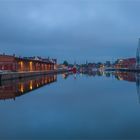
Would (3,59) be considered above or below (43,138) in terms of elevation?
above

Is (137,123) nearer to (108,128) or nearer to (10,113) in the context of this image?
(108,128)

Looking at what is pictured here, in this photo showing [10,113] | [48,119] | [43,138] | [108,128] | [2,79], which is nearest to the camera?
[43,138]

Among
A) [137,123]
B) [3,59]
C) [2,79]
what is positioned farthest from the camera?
[3,59]

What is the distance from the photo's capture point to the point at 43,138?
36.9 ft

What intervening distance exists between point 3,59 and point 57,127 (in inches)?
2058

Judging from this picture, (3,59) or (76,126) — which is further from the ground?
(3,59)

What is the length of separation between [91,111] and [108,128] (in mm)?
4967

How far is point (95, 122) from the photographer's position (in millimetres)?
14219

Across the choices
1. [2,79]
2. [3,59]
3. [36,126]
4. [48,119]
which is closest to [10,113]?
[48,119]

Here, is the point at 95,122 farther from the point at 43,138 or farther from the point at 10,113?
the point at 10,113

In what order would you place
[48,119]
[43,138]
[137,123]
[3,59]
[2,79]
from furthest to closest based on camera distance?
1. [3,59]
2. [2,79]
3. [48,119]
4. [137,123]
5. [43,138]

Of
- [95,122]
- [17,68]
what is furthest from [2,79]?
[95,122]

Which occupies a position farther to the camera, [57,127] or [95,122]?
[95,122]

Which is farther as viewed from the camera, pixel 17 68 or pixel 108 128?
pixel 17 68
